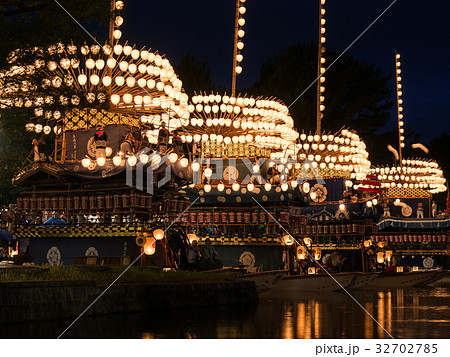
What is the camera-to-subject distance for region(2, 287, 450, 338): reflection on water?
1258 cm

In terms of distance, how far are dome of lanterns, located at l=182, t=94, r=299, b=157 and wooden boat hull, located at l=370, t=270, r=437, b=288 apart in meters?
11.2

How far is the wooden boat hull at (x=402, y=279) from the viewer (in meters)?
33.7

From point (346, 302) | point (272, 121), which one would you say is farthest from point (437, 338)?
point (272, 121)

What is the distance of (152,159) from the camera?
2727cm

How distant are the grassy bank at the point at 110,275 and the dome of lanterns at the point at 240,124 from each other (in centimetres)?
1869

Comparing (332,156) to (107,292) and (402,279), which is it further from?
(107,292)

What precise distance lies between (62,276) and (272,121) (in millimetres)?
25644

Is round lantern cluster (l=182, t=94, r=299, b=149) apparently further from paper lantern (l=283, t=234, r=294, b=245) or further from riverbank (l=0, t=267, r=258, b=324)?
riverbank (l=0, t=267, r=258, b=324)

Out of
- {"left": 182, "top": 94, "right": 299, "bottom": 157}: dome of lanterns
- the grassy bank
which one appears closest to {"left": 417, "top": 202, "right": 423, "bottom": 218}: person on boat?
{"left": 182, "top": 94, "right": 299, "bottom": 157}: dome of lanterns

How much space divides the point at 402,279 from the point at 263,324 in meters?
21.5

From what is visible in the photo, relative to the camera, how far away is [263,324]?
47.4 ft

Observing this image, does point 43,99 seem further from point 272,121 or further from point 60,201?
point 272,121

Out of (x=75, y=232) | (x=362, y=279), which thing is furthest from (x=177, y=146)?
(x=362, y=279)
